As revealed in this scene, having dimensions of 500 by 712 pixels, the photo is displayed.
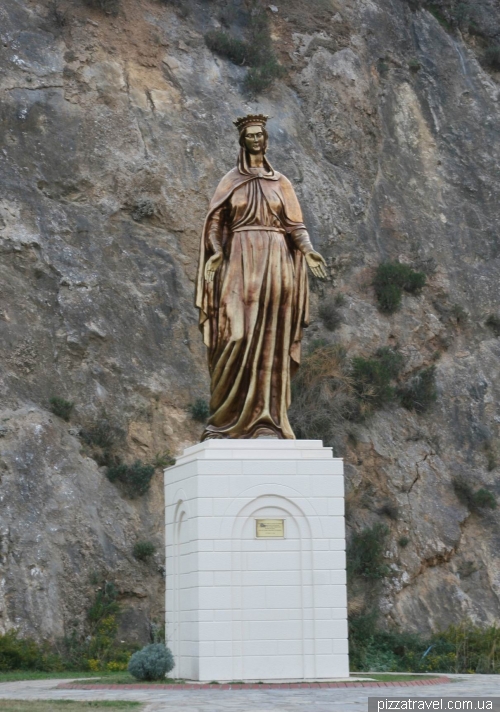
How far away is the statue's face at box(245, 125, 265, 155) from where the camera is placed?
1431 cm

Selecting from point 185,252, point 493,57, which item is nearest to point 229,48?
point 185,252

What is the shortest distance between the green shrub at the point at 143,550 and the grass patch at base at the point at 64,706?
1172 centimetres

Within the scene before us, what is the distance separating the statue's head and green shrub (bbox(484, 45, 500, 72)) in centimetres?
2209

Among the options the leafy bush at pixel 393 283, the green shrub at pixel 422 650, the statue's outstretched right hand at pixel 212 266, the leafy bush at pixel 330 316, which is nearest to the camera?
the statue's outstretched right hand at pixel 212 266

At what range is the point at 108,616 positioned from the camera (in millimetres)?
21453

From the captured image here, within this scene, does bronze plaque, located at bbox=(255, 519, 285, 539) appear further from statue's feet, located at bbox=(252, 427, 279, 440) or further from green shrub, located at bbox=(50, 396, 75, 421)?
green shrub, located at bbox=(50, 396, 75, 421)

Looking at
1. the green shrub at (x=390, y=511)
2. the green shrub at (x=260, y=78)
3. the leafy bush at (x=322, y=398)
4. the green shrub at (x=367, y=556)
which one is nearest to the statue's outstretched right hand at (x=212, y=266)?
the green shrub at (x=367, y=556)

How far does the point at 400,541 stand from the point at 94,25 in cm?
1443

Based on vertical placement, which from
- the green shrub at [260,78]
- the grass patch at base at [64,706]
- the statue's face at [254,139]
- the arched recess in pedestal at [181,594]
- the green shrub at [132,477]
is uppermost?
the green shrub at [260,78]

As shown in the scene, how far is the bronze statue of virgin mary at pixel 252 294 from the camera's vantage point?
1391 centimetres

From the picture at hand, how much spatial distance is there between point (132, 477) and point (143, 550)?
1711 millimetres

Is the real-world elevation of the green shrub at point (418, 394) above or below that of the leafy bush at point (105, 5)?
below

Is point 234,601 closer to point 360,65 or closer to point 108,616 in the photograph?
point 108,616

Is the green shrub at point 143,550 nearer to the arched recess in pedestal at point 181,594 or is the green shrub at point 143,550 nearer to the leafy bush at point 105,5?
the arched recess in pedestal at point 181,594
